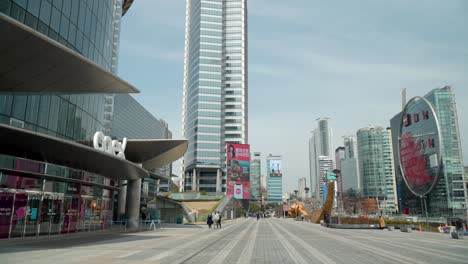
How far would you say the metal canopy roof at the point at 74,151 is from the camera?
17547 mm

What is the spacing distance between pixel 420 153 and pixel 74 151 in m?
89.6

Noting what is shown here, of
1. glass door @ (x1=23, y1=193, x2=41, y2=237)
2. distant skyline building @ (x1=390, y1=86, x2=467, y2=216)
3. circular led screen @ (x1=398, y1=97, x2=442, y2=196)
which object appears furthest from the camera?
distant skyline building @ (x1=390, y1=86, x2=467, y2=216)

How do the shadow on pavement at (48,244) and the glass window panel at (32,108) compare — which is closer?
the shadow on pavement at (48,244)

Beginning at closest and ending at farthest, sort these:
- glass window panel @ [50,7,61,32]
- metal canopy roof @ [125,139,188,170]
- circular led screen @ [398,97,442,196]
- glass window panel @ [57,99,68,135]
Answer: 1. glass window panel @ [50,7,61,32]
2. glass window panel @ [57,99,68,135]
3. metal canopy roof @ [125,139,188,170]
4. circular led screen @ [398,97,442,196]

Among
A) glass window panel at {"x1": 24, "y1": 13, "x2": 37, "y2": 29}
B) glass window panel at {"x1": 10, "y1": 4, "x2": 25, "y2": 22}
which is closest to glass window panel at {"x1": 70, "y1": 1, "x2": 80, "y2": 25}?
glass window panel at {"x1": 24, "y1": 13, "x2": 37, "y2": 29}

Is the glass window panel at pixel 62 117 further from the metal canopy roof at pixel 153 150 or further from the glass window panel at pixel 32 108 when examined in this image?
the metal canopy roof at pixel 153 150

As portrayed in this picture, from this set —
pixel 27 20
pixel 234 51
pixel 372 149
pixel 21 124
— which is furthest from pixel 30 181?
pixel 372 149

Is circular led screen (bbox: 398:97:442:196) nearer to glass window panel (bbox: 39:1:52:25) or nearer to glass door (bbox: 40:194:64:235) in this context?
glass door (bbox: 40:194:64:235)

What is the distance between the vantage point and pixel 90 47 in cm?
3066

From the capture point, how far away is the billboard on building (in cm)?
11194

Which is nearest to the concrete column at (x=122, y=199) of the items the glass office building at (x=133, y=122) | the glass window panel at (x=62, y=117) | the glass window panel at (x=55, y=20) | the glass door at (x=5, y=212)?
the glass window panel at (x=62, y=117)

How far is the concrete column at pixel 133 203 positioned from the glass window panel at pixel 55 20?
53.8 feet

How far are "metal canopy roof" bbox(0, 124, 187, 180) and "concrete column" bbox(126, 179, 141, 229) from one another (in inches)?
52.2

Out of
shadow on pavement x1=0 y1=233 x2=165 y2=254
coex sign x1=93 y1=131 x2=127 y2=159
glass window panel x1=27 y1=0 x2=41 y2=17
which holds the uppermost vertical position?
glass window panel x1=27 y1=0 x2=41 y2=17
